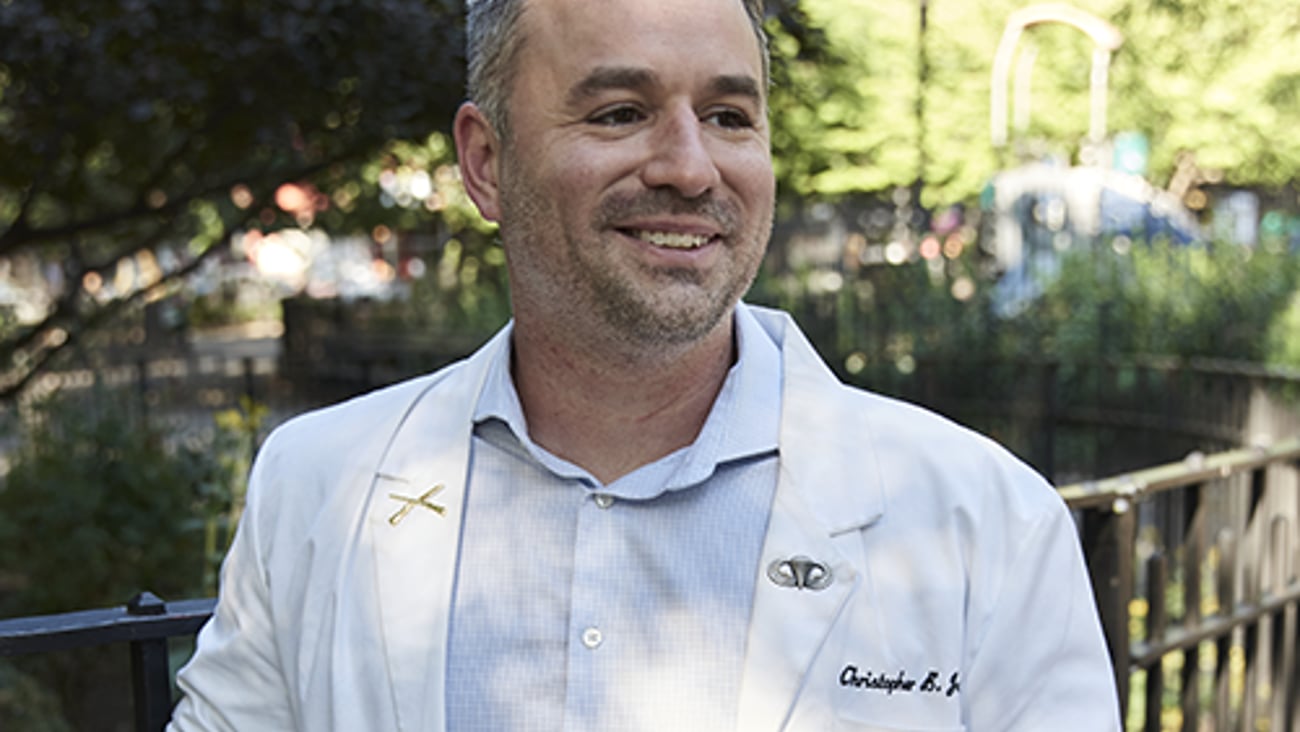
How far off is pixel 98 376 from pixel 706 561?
21.6ft

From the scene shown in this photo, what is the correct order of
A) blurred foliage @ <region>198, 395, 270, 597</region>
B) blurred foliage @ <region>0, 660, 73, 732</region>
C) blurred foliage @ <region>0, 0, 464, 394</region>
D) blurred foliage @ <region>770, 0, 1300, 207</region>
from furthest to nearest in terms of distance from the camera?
blurred foliage @ <region>770, 0, 1300, 207</region>, blurred foliage @ <region>0, 0, 464, 394</region>, blurred foliage @ <region>198, 395, 270, 597</region>, blurred foliage @ <region>0, 660, 73, 732</region>

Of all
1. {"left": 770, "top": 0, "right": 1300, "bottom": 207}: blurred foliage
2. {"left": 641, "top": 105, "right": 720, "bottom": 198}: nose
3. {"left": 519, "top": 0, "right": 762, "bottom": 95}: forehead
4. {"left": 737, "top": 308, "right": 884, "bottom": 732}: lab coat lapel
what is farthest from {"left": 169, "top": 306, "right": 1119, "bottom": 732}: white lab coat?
{"left": 770, "top": 0, "right": 1300, "bottom": 207}: blurred foliage

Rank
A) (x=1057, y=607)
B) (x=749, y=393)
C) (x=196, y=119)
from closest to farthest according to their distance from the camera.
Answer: (x=1057, y=607) → (x=749, y=393) → (x=196, y=119)

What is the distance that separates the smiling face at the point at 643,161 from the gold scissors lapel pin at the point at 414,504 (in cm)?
29

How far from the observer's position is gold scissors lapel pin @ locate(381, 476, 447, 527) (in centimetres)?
175

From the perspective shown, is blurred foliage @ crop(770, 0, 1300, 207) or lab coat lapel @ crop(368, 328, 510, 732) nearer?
lab coat lapel @ crop(368, 328, 510, 732)

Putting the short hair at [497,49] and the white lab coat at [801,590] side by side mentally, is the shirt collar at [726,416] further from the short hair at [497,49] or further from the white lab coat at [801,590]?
the short hair at [497,49]

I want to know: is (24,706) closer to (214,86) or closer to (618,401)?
(214,86)

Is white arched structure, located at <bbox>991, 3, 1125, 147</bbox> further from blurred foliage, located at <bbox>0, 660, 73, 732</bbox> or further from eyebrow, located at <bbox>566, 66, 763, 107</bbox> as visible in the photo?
eyebrow, located at <bbox>566, 66, 763, 107</bbox>

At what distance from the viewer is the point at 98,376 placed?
747 cm

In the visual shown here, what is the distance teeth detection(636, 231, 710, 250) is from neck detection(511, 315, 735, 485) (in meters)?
0.14

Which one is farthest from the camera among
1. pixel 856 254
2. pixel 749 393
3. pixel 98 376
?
pixel 856 254

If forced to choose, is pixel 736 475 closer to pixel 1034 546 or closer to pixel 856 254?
pixel 1034 546

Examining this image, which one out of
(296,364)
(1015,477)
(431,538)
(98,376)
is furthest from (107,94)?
(296,364)
